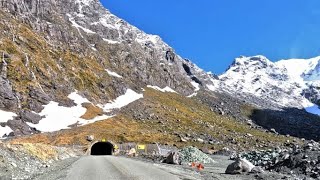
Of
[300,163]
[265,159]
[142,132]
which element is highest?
[142,132]

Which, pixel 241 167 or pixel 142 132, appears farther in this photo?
pixel 142 132

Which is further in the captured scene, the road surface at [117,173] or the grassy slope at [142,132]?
the grassy slope at [142,132]

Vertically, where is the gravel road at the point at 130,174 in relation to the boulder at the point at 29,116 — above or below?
below

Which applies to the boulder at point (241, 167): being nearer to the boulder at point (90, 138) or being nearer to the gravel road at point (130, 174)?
the gravel road at point (130, 174)

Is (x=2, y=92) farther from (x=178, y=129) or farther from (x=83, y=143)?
(x=178, y=129)

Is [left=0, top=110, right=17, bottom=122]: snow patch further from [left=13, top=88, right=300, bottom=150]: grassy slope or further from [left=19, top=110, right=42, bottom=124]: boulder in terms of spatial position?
[left=13, top=88, right=300, bottom=150]: grassy slope

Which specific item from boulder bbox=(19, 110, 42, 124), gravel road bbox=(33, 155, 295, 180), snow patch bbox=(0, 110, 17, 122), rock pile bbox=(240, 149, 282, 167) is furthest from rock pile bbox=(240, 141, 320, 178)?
boulder bbox=(19, 110, 42, 124)

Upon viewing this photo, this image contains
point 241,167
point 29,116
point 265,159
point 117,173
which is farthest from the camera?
point 29,116

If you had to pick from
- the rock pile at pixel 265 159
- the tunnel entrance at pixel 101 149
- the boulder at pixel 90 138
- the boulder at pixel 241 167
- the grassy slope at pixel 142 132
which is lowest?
the boulder at pixel 241 167

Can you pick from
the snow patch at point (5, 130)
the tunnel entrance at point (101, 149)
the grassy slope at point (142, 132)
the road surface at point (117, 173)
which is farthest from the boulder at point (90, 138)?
the road surface at point (117, 173)

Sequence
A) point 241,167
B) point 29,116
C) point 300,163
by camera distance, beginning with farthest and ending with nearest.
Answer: point 29,116
point 241,167
point 300,163

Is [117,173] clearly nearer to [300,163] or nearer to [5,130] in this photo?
[300,163]

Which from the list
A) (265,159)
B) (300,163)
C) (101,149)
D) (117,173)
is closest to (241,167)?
(300,163)

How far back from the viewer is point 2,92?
154m
